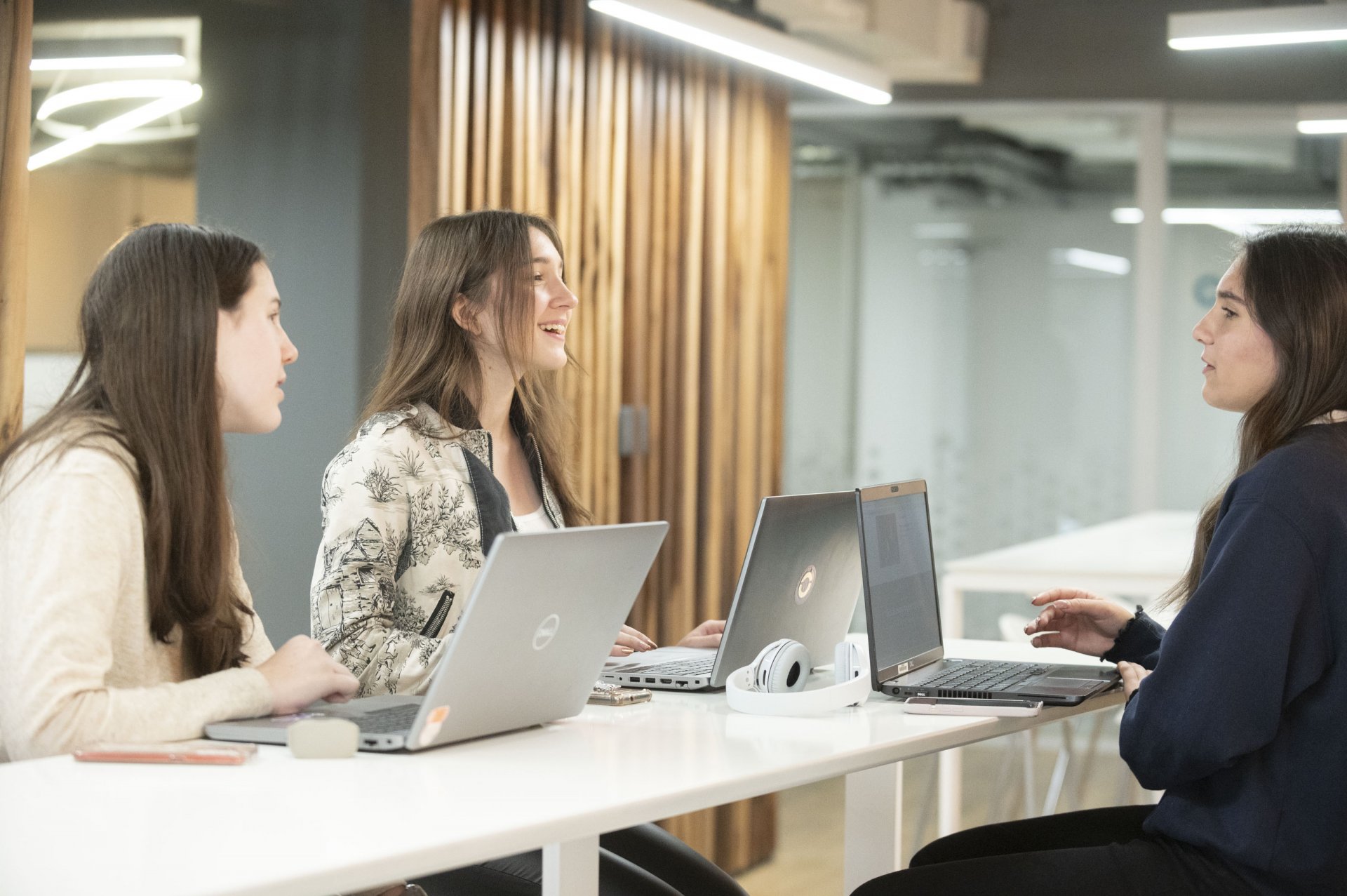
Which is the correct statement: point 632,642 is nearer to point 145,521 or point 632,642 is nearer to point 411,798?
point 145,521

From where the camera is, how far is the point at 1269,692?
5.93ft

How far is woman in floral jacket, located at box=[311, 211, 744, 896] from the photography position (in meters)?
2.22

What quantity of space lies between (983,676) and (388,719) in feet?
3.27

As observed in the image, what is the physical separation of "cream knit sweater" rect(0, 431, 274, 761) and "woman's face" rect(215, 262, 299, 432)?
234 mm

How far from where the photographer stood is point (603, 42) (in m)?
4.24

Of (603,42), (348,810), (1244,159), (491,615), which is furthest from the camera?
(1244,159)

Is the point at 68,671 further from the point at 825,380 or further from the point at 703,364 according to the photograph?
the point at 825,380

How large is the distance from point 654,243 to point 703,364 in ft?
1.63

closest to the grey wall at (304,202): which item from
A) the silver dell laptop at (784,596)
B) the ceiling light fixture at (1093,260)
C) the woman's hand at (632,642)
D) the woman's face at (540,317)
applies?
the woman's face at (540,317)

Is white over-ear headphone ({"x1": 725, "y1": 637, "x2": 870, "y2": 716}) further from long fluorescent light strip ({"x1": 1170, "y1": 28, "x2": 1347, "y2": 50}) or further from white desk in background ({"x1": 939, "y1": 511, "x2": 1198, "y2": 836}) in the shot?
long fluorescent light strip ({"x1": 1170, "y1": 28, "x2": 1347, "y2": 50})

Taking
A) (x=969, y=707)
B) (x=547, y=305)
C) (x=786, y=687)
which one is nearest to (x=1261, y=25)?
(x=547, y=305)

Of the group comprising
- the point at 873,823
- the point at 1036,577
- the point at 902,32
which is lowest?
the point at 873,823

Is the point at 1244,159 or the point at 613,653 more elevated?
the point at 1244,159

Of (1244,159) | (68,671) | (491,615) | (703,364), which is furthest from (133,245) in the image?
(1244,159)
